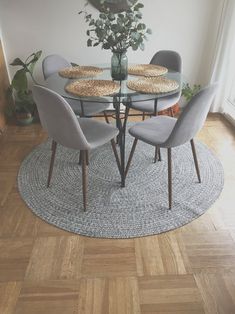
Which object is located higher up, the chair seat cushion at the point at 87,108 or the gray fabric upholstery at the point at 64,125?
the gray fabric upholstery at the point at 64,125

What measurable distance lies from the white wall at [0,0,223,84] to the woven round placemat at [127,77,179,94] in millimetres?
1273

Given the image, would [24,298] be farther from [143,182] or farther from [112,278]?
[143,182]

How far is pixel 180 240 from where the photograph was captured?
1623 millimetres

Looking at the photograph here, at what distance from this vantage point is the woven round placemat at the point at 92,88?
1.70 m

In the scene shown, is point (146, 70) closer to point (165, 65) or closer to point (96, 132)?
point (165, 65)

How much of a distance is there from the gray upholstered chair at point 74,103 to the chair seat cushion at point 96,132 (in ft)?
0.91

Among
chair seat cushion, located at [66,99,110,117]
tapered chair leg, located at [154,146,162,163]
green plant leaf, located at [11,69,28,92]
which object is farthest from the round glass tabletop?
green plant leaf, located at [11,69,28,92]

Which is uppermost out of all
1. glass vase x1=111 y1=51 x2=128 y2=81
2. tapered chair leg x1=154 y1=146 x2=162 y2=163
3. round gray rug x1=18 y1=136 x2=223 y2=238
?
Answer: glass vase x1=111 y1=51 x2=128 y2=81

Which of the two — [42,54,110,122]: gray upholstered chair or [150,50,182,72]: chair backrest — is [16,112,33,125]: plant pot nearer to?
[42,54,110,122]: gray upholstered chair

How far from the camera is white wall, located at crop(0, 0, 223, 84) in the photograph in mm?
2777

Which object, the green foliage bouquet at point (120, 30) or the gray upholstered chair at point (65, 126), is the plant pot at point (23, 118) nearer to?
the gray upholstered chair at point (65, 126)

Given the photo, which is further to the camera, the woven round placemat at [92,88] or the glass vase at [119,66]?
the glass vase at [119,66]

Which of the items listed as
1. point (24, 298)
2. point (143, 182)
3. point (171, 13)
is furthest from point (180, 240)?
point (171, 13)

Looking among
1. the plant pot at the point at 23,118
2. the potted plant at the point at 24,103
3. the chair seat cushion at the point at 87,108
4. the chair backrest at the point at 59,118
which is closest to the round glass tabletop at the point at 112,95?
the chair backrest at the point at 59,118
